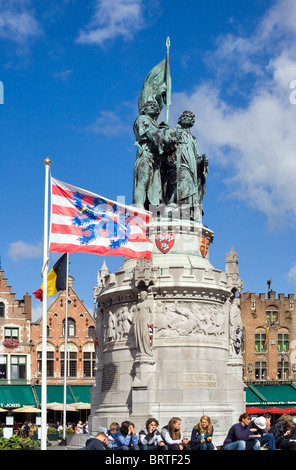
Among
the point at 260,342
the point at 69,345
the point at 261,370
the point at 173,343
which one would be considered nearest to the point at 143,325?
the point at 173,343

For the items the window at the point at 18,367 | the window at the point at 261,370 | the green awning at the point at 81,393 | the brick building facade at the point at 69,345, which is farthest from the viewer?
the window at the point at 261,370

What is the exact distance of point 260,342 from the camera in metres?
72.1

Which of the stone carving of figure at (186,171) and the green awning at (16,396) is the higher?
the stone carving of figure at (186,171)

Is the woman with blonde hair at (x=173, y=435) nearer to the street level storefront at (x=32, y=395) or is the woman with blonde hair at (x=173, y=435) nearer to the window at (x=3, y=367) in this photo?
the street level storefront at (x=32, y=395)

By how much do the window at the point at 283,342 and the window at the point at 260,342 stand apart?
58.4 inches

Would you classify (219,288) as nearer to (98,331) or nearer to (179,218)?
(179,218)

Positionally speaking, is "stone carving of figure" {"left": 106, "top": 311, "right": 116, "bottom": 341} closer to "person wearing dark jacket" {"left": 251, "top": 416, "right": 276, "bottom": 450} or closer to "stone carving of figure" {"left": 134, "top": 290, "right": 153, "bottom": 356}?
"stone carving of figure" {"left": 134, "top": 290, "right": 153, "bottom": 356}

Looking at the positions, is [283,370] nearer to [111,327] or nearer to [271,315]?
[271,315]

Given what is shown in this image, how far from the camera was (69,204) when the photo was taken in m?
22.7

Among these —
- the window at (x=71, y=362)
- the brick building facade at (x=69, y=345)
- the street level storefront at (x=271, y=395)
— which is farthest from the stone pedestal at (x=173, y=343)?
the street level storefront at (x=271, y=395)

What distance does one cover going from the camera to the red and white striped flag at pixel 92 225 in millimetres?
22234

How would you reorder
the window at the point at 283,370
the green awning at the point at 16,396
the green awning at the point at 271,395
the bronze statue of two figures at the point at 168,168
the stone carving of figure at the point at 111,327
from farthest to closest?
the window at the point at 283,370 < the green awning at the point at 271,395 < the green awning at the point at 16,396 < the bronze statue of two figures at the point at 168,168 < the stone carving of figure at the point at 111,327
